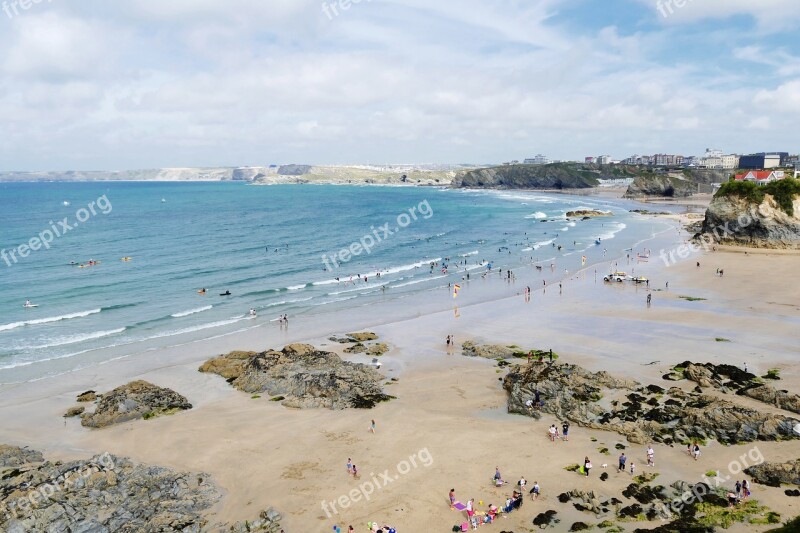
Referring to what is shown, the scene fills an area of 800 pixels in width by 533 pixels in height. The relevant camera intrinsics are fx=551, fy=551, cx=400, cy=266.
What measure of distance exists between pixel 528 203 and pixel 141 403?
168479 mm

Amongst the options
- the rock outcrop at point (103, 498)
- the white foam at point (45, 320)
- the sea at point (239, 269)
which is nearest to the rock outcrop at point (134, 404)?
the rock outcrop at point (103, 498)

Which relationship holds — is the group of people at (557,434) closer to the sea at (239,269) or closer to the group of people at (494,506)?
the group of people at (494,506)

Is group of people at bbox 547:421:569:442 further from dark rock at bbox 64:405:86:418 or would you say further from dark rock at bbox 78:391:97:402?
dark rock at bbox 78:391:97:402

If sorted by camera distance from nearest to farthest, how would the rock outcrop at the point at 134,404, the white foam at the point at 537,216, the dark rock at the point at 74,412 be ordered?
the rock outcrop at the point at 134,404 < the dark rock at the point at 74,412 < the white foam at the point at 537,216

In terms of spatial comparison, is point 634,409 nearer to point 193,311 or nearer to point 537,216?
point 193,311

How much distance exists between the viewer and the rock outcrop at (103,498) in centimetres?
2177

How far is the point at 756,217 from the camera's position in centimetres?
8181

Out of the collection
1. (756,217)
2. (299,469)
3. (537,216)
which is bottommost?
(299,469)

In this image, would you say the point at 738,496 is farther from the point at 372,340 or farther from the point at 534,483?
the point at 372,340

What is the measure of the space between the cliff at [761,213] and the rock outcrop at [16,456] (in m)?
90.2

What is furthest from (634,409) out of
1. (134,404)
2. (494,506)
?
(134,404)

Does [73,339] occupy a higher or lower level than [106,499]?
higher

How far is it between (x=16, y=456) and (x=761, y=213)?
91691mm

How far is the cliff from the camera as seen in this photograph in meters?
79.9
